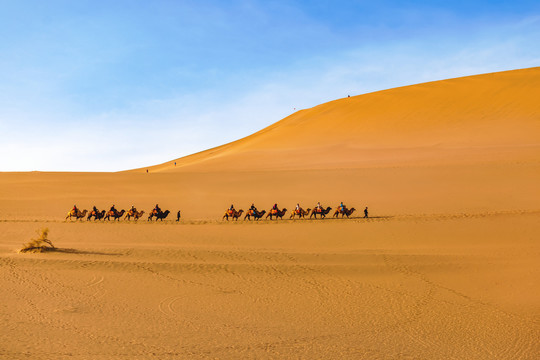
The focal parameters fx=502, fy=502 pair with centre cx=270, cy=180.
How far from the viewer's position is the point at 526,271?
1220cm

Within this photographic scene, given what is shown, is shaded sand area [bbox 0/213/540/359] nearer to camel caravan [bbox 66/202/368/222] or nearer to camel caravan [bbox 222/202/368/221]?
camel caravan [bbox 222/202/368/221]

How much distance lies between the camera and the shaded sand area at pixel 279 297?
748cm

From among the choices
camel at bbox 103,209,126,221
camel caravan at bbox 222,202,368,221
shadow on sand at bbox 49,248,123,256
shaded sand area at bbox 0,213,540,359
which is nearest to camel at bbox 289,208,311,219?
camel caravan at bbox 222,202,368,221

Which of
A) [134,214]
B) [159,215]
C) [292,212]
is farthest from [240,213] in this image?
[134,214]

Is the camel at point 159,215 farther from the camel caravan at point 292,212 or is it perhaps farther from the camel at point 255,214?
the camel at point 255,214

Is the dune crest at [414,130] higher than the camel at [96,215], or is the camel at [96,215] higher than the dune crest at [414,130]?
the dune crest at [414,130]

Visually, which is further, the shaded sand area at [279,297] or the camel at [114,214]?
the camel at [114,214]

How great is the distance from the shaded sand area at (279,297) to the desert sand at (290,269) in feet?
0.14

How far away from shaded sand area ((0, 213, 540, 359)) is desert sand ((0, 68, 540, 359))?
0.04 metres

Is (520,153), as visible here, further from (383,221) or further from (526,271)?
(526,271)

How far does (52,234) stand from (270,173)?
68.1 ft

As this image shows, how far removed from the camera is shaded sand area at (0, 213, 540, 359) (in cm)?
748

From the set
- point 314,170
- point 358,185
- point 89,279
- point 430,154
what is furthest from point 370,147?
point 89,279

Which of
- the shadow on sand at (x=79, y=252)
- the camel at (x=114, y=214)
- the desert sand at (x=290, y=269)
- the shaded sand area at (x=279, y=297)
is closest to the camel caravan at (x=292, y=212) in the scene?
the desert sand at (x=290, y=269)
